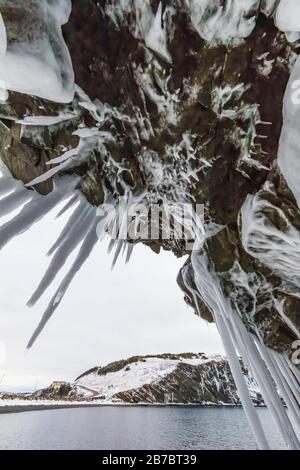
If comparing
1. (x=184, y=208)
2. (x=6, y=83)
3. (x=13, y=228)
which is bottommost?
(x=13, y=228)

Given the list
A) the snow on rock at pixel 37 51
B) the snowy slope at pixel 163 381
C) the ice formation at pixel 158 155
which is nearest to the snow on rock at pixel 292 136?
the ice formation at pixel 158 155

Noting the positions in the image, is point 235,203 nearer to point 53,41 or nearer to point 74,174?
point 74,174

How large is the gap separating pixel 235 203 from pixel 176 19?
1622mm

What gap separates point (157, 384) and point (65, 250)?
4949 centimetres

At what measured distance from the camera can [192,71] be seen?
2488mm

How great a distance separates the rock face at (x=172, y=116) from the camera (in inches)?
88.6

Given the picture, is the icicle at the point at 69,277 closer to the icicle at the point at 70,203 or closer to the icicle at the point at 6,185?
the icicle at the point at 70,203

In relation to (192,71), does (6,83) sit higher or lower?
lower

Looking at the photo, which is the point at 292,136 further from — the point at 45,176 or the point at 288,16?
the point at 45,176

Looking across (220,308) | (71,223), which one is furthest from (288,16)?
(220,308)

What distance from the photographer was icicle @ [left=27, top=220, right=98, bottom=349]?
10.9 feet

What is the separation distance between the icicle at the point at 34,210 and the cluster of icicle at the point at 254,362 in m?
1.60

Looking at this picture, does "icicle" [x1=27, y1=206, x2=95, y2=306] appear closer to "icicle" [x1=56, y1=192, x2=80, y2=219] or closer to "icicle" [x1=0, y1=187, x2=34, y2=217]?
"icicle" [x1=56, y1=192, x2=80, y2=219]
